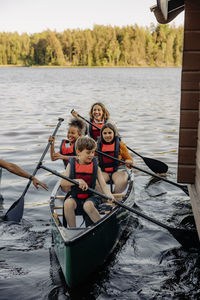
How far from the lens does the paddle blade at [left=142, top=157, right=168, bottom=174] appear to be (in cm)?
892

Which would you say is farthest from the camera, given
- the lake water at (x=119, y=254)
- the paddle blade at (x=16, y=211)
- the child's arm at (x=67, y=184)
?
the paddle blade at (x=16, y=211)

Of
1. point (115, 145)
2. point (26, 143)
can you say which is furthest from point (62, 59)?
point (115, 145)

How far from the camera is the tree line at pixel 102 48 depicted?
9775 centimetres

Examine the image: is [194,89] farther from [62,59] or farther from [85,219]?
Result: [62,59]

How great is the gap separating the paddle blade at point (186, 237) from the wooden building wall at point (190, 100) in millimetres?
663

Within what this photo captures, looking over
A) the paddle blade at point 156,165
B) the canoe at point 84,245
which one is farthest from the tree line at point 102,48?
the canoe at point 84,245

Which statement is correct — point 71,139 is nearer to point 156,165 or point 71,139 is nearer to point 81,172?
point 81,172

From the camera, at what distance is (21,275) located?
4.88m

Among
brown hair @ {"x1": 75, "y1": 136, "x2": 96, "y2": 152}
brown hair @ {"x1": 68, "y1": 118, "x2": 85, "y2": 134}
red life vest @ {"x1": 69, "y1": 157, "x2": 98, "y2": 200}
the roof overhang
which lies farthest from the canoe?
the roof overhang

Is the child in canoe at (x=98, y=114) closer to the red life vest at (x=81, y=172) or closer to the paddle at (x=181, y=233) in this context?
the red life vest at (x=81, y=172)

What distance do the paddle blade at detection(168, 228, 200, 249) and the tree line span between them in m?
94.4

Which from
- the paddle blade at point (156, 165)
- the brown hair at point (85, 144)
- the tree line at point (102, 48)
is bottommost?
the paddle blade at point (156, 165)

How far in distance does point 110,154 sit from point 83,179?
185 cm

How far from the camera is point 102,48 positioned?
100 meters
